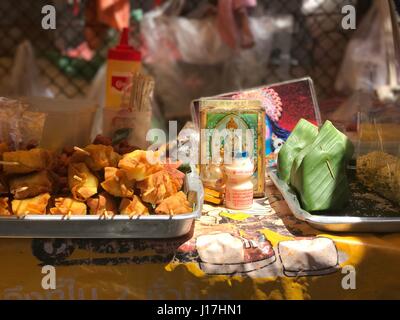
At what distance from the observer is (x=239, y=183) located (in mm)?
948

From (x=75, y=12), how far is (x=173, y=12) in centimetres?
53

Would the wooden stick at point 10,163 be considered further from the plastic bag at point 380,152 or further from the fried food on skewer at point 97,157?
the plastic bag at point 380,152

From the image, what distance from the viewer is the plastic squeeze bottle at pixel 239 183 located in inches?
36.4

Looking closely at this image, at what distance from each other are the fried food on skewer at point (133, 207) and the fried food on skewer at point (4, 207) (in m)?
0.20

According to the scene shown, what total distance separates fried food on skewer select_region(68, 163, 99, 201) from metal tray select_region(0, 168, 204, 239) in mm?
60

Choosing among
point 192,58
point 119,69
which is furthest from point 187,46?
point 119,69

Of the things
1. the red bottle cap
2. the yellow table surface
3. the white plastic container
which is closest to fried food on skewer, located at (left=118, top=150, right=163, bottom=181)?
the yellow table surface

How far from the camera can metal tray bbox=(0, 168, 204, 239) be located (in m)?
0.75

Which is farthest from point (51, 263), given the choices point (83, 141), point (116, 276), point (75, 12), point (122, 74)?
point (75, 12)

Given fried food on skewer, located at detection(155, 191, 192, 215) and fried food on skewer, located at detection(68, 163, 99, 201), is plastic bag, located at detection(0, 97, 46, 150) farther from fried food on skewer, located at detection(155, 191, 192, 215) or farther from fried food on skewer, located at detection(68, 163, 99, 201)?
fried food on skewer, located at detection(155, 191, 192, 215)

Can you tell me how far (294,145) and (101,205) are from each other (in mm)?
491

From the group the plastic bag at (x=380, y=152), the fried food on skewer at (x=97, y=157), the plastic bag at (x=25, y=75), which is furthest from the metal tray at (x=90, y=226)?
the plastic bag at (x=25, y=75)

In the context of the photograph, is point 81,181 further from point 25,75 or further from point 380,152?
point 25,75

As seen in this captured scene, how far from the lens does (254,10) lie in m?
2.48
